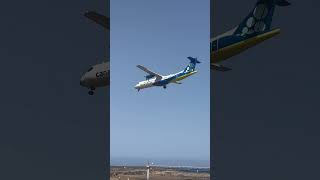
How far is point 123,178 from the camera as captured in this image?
702cm
